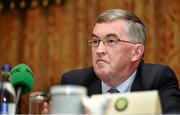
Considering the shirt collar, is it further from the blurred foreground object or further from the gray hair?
the blurred foreground object

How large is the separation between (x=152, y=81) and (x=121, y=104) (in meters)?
0.81

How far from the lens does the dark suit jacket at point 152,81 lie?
1.86 m

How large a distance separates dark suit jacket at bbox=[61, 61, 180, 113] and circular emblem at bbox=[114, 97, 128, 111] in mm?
469

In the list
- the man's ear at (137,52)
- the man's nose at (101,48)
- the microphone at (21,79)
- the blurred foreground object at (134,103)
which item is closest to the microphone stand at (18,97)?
the microphone at (21,79)

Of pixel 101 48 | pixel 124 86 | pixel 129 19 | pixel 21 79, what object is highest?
pixel 129 19

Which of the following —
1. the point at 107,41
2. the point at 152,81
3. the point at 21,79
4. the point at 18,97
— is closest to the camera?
the point at 18,97

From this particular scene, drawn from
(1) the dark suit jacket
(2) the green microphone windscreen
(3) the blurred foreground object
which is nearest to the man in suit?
(1) the dark suit jacket

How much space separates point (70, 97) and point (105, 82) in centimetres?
113

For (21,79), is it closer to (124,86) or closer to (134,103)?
(134,103)

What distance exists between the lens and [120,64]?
2266 mm

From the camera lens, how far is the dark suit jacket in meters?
1.86

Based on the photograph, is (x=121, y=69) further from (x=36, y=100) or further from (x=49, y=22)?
(x=49, y=22)

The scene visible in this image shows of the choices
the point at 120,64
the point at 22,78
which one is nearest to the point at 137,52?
the point at 120,64

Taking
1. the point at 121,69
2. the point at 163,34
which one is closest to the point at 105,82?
the point at 121,69
